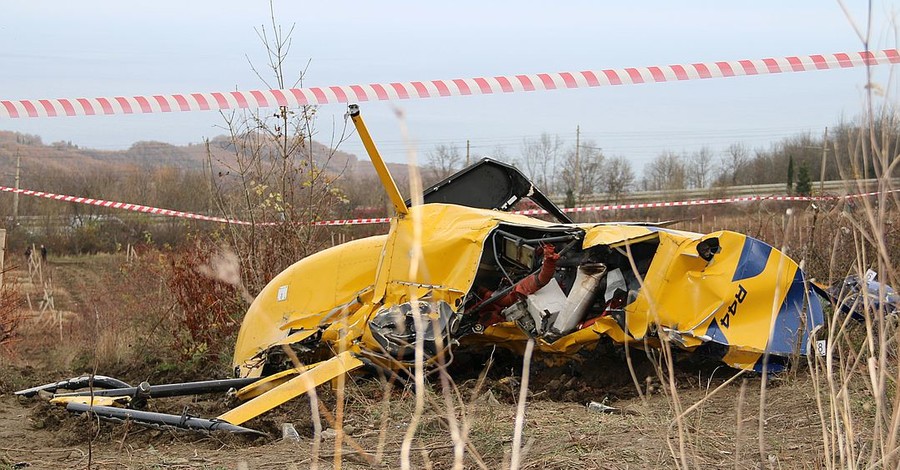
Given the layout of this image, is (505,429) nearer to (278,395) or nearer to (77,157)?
(278,395)

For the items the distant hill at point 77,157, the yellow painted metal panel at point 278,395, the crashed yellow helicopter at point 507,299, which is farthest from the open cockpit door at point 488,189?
the distant hill at point 77,157

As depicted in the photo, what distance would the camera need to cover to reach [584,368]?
22.2ft

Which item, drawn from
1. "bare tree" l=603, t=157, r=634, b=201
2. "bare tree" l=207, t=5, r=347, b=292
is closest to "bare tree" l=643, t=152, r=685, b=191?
"bare tree" l=603, t=157, r=634, b=201

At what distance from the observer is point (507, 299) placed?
6586 millimetres

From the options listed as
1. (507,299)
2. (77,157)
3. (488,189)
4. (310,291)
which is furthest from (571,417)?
(77,157)

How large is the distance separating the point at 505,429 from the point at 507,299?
1.53m

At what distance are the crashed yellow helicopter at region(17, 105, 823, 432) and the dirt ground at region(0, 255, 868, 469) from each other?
7.4 inches

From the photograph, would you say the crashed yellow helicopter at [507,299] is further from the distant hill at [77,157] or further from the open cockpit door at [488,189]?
the distant hill at [77,157]

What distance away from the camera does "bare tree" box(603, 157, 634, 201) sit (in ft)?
95.0

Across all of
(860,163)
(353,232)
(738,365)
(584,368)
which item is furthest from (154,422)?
(353,232)

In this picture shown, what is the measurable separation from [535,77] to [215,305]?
395 cm

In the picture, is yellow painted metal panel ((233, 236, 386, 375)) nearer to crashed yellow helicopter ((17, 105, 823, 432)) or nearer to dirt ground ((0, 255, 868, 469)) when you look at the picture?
crashed yellow helicopter ((17, 105, 823, 432))

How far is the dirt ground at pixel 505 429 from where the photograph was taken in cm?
462

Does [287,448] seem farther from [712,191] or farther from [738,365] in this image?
[712,191]
